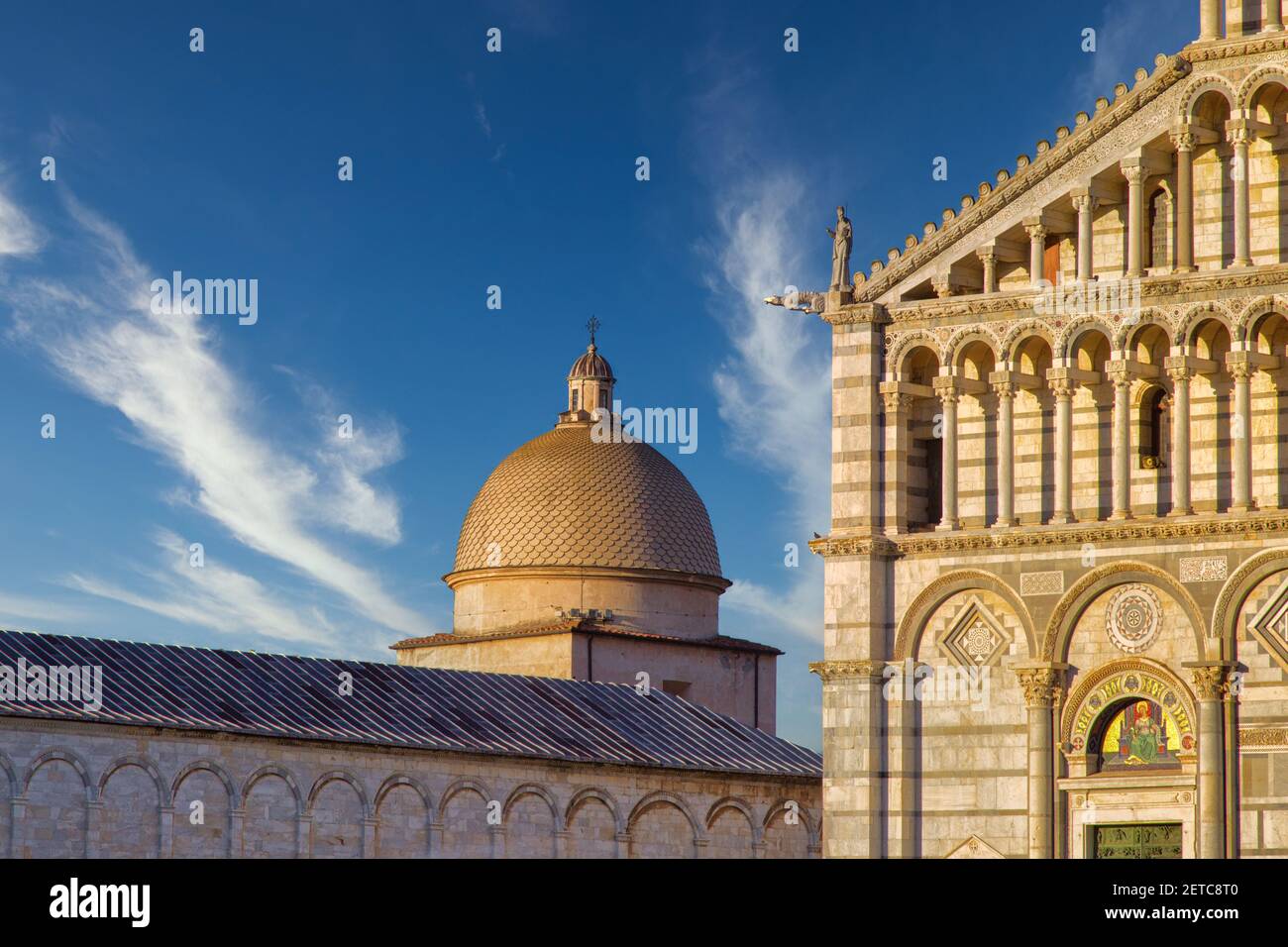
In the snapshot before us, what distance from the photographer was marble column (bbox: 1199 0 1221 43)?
43.7 m

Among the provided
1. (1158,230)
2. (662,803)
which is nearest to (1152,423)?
(1158,230)

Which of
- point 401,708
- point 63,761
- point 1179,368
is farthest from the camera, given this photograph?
point 401,708

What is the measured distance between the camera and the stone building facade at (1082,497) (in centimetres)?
4238

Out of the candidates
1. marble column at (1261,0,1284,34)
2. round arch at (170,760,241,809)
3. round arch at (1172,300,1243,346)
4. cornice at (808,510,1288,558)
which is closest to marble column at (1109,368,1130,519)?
cornice at (808,510,1288,558)

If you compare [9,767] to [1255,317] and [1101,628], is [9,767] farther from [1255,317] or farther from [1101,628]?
[1255,317]

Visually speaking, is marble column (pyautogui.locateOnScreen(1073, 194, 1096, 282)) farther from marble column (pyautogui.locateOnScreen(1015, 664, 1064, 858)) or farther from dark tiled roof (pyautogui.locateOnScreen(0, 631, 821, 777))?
dark tiled roof (pyautogui.locateOnScreen(0, 631, 821, 777))

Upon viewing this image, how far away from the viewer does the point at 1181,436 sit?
4288 cm

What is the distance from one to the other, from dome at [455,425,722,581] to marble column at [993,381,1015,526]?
32.3 metres

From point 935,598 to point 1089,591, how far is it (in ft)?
9.71

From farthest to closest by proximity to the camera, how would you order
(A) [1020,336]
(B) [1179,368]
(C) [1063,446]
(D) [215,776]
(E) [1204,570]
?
(D) [215,776]
(A) [1020,336]
(C) [1063,446]
(B) [1179,368]
(E) [1204,570]

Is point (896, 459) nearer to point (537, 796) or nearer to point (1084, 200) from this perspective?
point (1084, 200)

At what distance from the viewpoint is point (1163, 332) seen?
4384cm

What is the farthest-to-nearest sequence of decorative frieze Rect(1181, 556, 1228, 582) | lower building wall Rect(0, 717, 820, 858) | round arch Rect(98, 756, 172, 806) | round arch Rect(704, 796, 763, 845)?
1. round arch Rect(704, 796, 763, 845)
2. round arch Rect(98, 756, 172, 806)
3. lower building wall Rect(0, 717, 820, 858)
4. decorative frieze Rect(1181, 556, 1228, 582)
